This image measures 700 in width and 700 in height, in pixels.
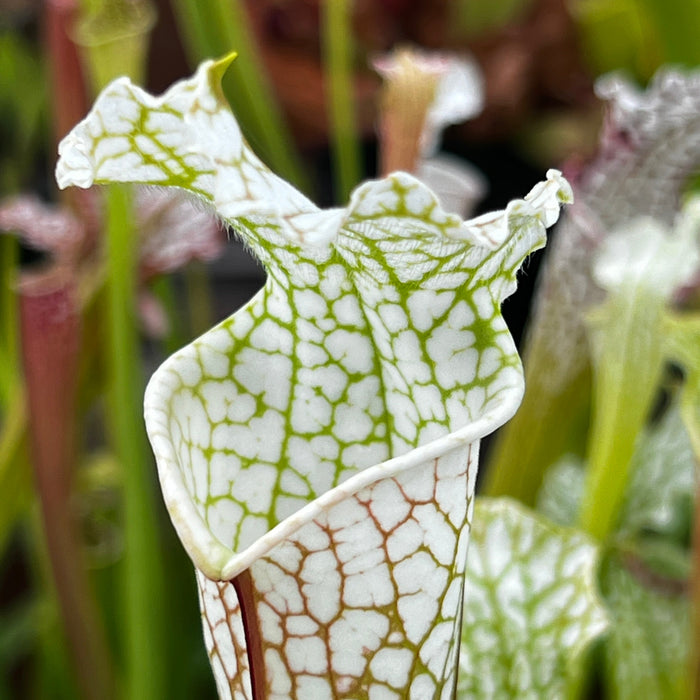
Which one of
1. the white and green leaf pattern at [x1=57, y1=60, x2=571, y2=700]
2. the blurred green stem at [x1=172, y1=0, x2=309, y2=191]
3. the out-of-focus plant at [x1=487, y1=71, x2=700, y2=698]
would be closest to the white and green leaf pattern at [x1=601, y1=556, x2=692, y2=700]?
the out-of-focus plant at [x1=487, y1=71, x2=700, y2=698]

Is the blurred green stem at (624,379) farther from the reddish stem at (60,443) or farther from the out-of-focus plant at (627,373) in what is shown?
the reddish stem at (60,443)

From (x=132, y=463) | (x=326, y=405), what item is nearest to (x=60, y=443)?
(x=132, y=463)

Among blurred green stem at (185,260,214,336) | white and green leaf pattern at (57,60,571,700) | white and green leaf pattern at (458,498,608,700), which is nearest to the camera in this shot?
white and green leaf pattern at (57,60,571,700)

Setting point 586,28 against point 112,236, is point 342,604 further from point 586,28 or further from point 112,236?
point 586,28

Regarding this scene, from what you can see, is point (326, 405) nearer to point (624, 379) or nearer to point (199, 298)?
point (624, 379)

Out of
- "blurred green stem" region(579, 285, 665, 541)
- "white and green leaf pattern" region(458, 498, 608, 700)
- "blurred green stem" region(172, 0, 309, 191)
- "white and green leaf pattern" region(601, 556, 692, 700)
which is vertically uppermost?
"blurred green stem" region(172, 0, 309, 191)

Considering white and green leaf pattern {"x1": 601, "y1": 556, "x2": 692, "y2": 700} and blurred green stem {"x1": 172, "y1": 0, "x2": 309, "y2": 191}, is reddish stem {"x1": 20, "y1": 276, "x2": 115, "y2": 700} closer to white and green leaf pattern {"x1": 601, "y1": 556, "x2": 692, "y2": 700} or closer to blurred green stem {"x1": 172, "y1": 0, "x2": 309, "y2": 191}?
blurred green stem {"x1": 172, "y1": 0, "x2": 309, "y2": 191}
